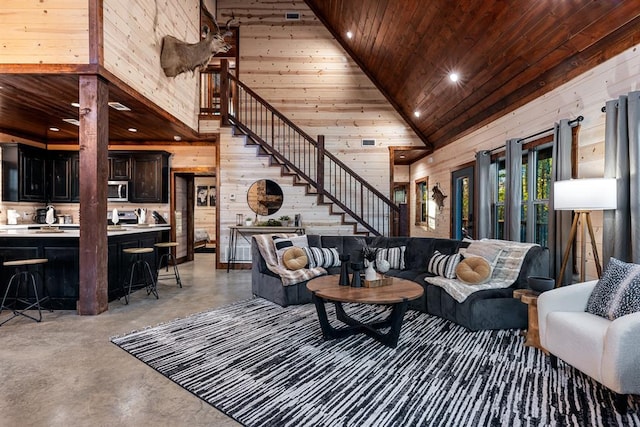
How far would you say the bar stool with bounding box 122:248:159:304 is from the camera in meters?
4.82

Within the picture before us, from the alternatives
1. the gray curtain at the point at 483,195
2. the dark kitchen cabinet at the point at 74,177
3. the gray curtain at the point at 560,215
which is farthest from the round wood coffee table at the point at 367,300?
the dark kitchen cabinet at the point at 74,177

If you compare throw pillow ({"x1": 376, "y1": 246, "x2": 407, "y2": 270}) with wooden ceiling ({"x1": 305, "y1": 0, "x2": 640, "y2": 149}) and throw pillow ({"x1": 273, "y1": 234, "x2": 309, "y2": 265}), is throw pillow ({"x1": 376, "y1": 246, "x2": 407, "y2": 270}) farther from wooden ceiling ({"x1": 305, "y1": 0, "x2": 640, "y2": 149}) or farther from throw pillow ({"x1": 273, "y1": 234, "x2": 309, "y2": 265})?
wooden ceiling ({"x1": 305, "y1": 0, "x2": 640, "y2": 149})

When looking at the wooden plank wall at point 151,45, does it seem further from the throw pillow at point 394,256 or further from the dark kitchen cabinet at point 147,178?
the throw pillow at point 394,256

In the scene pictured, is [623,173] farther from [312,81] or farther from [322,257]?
[312,81]

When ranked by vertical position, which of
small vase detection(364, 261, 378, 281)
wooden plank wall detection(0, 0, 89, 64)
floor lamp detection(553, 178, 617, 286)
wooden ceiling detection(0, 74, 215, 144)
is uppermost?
wooden plank wall detection(0, 0, 89, 64)

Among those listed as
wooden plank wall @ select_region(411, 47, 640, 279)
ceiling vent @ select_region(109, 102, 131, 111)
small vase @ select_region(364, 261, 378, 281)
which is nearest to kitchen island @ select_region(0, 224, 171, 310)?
ceiling vent @ select_region(109, 102, 131, 111)

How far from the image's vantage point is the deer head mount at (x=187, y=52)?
5.61m

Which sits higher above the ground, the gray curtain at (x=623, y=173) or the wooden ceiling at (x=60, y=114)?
the wooden ceiling at (x=60, y=114)

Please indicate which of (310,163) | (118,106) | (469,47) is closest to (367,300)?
(469,47)

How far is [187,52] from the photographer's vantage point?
5.89 meters

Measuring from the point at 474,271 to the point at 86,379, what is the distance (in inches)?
139

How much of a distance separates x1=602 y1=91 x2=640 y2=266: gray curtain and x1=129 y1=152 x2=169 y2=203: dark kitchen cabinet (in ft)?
24.1

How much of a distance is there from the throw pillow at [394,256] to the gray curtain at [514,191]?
136 cm

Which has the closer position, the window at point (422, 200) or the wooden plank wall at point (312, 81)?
the wooden plank wall at point (312, 81)
